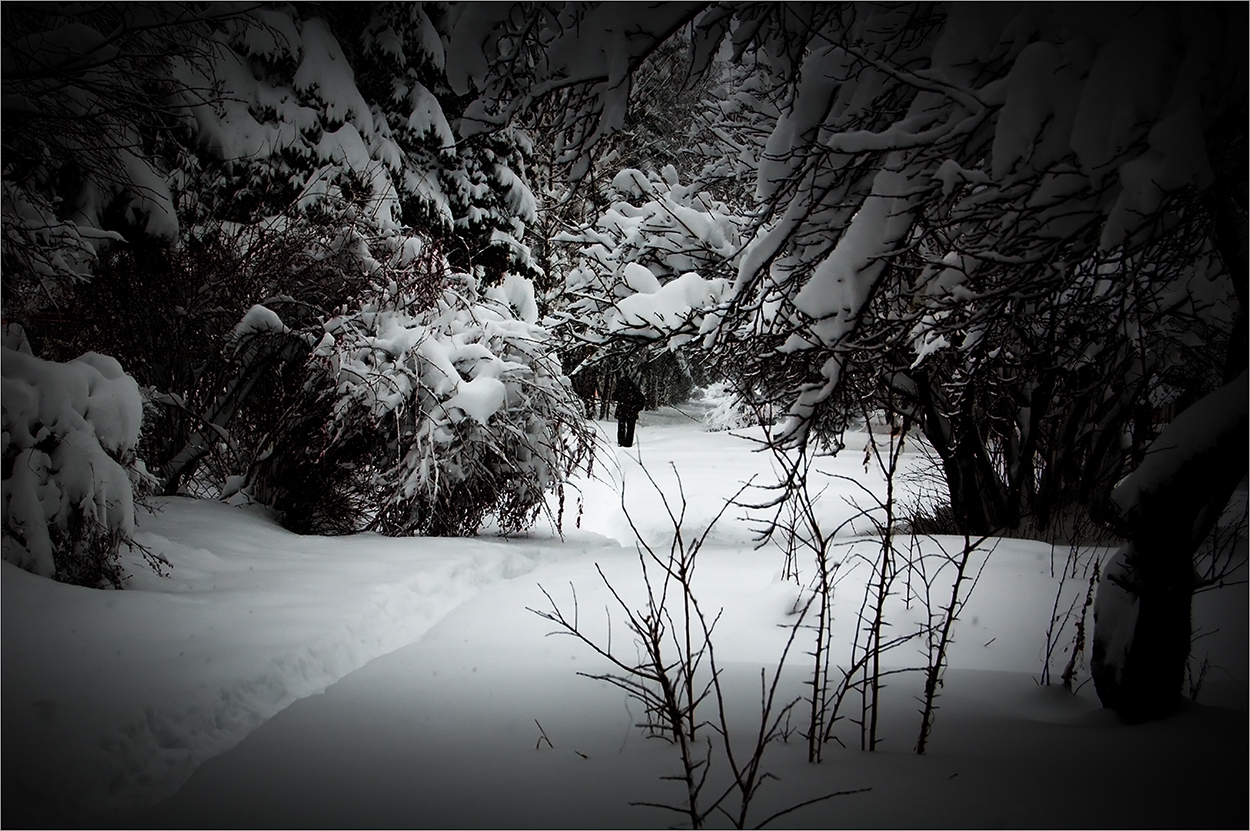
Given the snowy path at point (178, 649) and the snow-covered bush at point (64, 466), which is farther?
the snow-covered bush at point (64, 466)

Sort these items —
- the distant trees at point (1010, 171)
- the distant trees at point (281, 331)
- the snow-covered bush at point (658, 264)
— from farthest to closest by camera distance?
the distant trees at point (281, 331) < the snow-covered bush at point (658, 264) < the distant trees at point (1010, 171)

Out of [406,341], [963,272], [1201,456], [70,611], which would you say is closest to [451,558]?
[406,341]

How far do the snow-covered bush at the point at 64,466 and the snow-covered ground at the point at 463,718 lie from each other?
0.24 m

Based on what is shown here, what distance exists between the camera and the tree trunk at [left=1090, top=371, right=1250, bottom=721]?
222 cm

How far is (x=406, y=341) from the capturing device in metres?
6.25

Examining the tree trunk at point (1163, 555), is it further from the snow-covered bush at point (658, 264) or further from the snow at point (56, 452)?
the snow at point (56, 452)

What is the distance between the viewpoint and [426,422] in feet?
19.8

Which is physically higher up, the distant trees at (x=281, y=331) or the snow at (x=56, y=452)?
the distant trees at (x=281, y=331)

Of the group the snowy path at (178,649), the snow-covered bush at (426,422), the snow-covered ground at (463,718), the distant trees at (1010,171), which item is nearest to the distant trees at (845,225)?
the distant trees at (1010,171)

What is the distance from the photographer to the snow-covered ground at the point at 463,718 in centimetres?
192

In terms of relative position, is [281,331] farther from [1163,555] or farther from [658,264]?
[1163,555]

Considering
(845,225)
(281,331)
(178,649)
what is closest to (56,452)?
(178,649)

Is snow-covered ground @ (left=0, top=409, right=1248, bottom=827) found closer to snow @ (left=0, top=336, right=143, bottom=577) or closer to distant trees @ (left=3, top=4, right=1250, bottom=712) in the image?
snow @ (left=0, top=336, right=143, bottom=577)

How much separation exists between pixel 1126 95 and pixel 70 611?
14.6 ft
